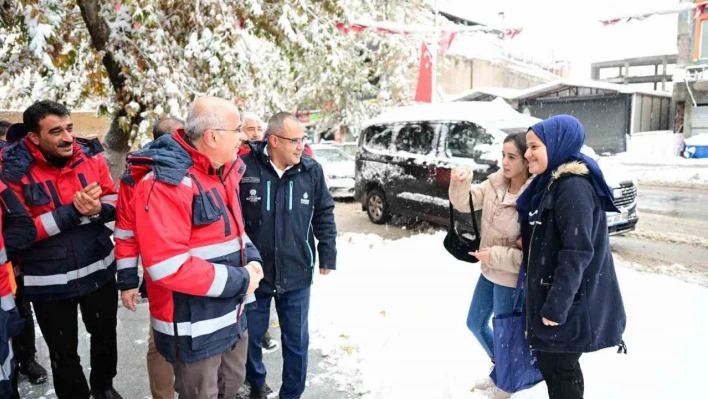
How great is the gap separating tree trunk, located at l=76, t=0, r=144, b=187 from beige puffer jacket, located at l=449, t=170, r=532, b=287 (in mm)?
4097

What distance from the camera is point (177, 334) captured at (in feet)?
7.24

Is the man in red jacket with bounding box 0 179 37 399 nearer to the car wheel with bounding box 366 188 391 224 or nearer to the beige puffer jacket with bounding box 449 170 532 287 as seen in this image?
the beige puffer jacket with bounding box 449 170 532 287

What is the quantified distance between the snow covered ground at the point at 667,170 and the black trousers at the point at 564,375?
10859 mm

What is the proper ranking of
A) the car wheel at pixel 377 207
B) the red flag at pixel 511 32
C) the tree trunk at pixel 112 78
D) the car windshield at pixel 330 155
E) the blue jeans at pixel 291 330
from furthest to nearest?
the car windshield at pixel 330 155 → the red flag at pixel 511 32 → the car wheel at pixel 377 207 → the tree trunk at pixel 112 78 → the blue jeans at pixel 291 330

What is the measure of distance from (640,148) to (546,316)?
24.1m

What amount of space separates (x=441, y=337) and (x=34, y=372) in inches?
123

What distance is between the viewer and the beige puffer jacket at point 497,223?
2861 millimetres

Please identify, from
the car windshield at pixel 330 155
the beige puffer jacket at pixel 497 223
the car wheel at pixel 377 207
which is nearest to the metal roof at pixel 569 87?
the car windshield at pixel 330 155

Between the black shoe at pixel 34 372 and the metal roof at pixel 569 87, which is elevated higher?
the metal roof at pixel 569 87

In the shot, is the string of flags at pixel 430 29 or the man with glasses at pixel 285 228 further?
the string of flags at pixel 430 29

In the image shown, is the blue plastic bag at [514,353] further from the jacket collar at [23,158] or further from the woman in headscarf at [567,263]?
the jacket collar at [23,158]

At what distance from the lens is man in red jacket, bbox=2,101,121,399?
2.82 metres

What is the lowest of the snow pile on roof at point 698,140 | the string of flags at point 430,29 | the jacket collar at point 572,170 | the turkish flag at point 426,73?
the jacket collar at point 572,170

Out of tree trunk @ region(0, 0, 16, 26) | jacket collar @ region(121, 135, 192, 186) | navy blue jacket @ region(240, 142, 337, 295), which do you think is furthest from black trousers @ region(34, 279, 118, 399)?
tree trunk @ region(0, 0, 16, 26)
